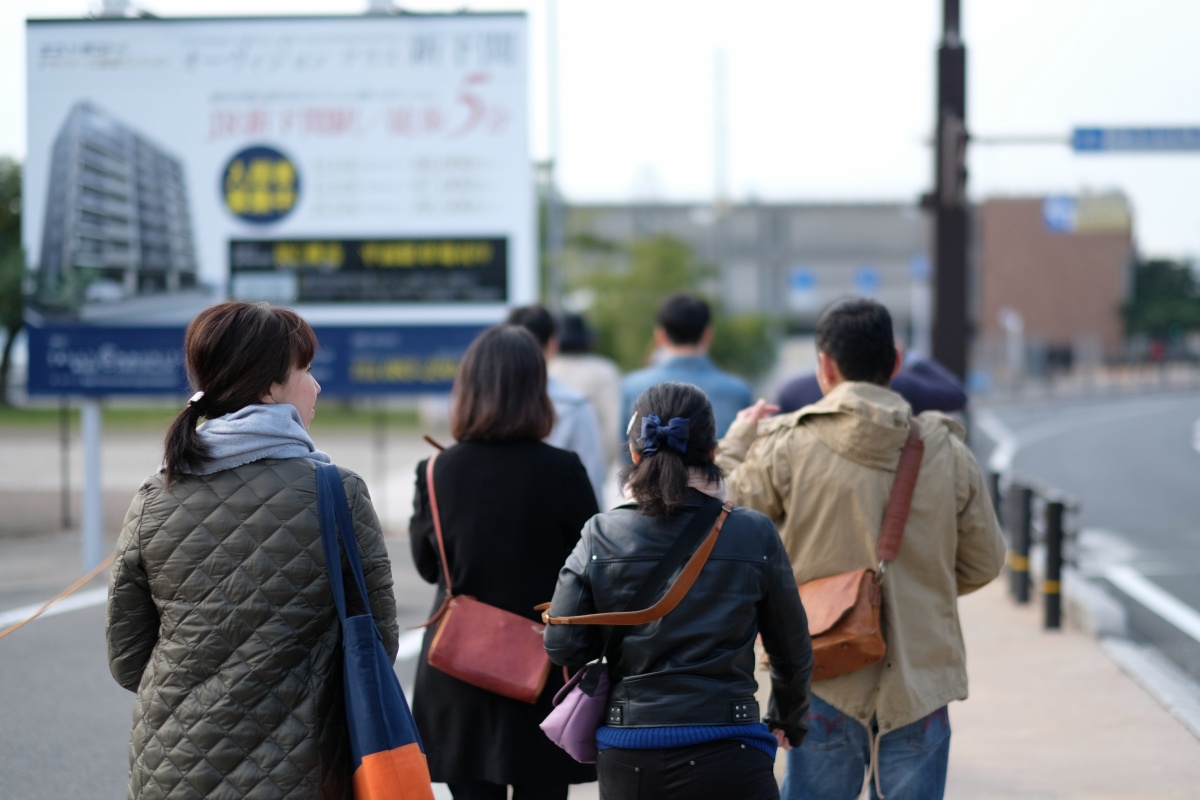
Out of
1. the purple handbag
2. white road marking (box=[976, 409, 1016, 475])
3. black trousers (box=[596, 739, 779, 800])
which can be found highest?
the purple handbag

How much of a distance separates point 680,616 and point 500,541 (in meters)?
0.90

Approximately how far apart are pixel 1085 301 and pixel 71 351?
77235 millimetres

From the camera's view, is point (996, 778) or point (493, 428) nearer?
point (493, 428)

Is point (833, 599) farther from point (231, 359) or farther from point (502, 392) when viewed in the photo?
point (231, 359)

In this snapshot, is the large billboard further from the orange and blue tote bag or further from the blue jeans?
the orange and blue tote bag

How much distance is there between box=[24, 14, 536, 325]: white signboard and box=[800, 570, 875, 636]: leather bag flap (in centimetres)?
658

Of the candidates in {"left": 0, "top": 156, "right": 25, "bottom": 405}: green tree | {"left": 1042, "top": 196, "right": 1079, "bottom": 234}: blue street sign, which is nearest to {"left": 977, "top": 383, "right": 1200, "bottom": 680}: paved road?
{"left": 1042, "top": 196, "right": 1079, "bottom": 234}: blue street sign

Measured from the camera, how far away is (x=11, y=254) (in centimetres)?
1057

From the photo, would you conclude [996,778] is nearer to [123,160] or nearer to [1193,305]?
[123,160]

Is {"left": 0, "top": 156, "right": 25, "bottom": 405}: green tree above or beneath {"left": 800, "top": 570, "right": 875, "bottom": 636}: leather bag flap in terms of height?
above

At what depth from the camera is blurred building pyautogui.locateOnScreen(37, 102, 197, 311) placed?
9.63m

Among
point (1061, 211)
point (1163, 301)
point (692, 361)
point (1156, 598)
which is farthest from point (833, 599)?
point (1163, 301)

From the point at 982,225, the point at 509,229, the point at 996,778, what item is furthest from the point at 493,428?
the point at 982,225

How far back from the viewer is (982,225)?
7631 centimetres
